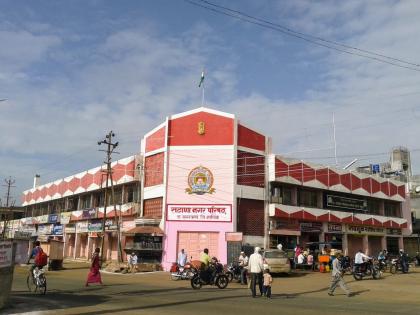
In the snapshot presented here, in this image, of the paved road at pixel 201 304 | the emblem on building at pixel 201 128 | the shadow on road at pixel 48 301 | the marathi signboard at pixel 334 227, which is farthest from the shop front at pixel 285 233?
the shadow on road at pixel 48 301

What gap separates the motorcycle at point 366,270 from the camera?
25.8 meters

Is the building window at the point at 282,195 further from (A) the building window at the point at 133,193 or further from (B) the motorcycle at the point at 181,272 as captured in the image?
(B) the motorcycle at the point at 181,272

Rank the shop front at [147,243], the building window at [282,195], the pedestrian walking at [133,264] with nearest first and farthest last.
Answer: the pedestrian walking at [133,264] < the shop front at [147,243] < the building window at [282,195]

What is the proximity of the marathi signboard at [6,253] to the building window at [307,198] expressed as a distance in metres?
30.8

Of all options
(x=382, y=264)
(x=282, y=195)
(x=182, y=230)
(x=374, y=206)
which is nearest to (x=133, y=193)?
(x=182, y=230)

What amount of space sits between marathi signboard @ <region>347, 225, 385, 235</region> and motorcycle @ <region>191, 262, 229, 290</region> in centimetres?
2635

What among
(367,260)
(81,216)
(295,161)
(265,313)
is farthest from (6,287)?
(81,216)

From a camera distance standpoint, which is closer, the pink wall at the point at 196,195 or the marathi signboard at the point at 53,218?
the pink wall at the point at 196,195

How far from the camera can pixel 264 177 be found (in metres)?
37.7

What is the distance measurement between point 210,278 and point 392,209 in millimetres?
36204

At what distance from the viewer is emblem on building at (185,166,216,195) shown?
35756mm

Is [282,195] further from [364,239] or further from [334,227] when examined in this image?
[364,239]

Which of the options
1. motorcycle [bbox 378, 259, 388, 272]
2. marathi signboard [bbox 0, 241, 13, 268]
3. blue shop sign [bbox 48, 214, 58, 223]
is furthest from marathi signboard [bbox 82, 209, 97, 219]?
marathi signboard [bbox 0, 241, 13, 268]

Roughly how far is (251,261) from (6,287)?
8081mm
